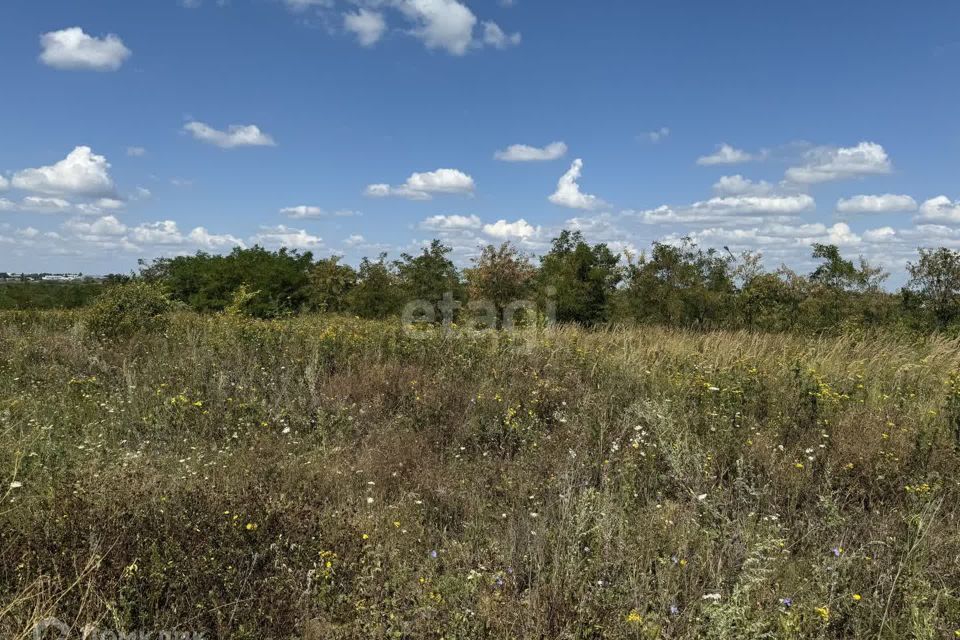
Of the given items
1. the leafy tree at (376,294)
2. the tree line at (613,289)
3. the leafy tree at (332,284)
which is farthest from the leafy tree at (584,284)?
the leafy tree at (332,284)

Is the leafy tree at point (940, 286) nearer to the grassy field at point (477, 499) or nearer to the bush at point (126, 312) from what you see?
the grassy field at point (477, 499)

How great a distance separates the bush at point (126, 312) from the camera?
356 inches

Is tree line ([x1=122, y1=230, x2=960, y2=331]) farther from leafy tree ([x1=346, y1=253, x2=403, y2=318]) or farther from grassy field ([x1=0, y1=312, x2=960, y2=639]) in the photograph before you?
grassy field ([x1=0, y1=312, x2=960, y2=639])

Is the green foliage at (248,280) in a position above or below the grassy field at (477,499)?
above

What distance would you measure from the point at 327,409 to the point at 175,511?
264cm

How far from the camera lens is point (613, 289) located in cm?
1816

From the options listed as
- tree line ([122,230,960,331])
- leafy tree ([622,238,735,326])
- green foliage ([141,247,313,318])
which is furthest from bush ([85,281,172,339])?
green foliage ([141,247,313,318])

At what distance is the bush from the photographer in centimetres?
904

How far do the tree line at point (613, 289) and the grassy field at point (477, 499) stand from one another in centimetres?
546

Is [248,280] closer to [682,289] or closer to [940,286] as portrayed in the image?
[682,289]

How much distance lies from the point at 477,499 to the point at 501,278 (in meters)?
19.6

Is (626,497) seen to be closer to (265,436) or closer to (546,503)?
(546,503)

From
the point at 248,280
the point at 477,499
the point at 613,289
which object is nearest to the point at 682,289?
the point at 613,289

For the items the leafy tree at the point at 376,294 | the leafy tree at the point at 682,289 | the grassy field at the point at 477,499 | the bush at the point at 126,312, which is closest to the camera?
the grassy field at the point at 477,499
